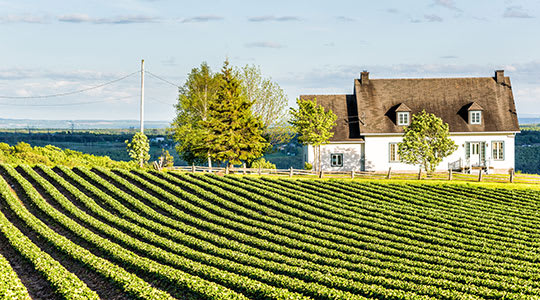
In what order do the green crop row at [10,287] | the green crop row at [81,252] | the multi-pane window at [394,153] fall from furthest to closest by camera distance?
1. the multi-pane window at [394,153]
2. the green crop row at [81,252]
3. the green crop row at [10,287]

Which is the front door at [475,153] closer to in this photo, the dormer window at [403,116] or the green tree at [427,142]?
the green tree at [427,142]

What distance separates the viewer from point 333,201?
1469 inches

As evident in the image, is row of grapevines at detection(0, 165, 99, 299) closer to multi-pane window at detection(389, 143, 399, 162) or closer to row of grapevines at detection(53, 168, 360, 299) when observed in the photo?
row of grapevines at detection(53, 168, 360, 299)

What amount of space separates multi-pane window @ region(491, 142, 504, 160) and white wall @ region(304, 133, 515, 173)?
0.28 meters

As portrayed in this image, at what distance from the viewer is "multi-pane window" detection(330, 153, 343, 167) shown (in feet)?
172

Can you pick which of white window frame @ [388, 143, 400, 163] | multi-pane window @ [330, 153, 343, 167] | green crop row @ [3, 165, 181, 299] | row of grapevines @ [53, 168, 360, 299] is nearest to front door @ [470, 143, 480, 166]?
white window frame @ [388, 143, 400, 163]

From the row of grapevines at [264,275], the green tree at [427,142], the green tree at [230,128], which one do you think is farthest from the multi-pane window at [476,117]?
the row of grapevines at [264,275]

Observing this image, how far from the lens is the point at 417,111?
52594 mm

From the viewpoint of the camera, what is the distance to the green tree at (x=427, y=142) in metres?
46.7

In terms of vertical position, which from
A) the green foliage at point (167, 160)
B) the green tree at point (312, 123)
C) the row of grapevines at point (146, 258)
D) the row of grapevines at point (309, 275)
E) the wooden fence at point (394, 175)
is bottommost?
the row of grapevines at point (309, 275)

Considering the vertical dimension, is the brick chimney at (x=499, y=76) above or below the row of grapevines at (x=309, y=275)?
above

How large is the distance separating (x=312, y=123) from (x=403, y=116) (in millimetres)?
9085

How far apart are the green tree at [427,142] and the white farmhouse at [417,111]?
3.76m

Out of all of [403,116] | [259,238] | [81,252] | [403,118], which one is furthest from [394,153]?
[81,252]
